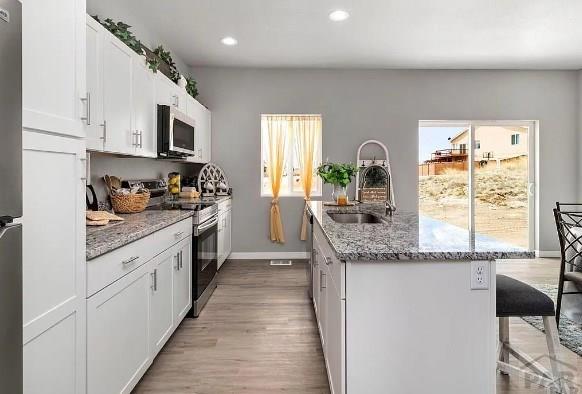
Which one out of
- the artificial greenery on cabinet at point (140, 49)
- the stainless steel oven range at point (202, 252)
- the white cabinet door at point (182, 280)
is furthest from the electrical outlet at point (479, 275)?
the artificial greenery on cabinet at point (140, 49)

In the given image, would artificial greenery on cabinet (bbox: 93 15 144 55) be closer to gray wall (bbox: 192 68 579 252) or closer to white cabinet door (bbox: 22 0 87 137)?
white cabinet door (bbox: 22 0 87 137)

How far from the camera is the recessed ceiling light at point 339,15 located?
149 inches

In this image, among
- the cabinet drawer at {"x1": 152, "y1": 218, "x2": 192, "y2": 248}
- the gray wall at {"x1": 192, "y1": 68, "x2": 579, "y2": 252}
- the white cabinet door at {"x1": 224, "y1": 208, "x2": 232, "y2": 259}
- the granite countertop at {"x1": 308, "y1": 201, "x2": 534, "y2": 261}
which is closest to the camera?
the granite countertop at {"x1": 308, "y1": 201, "x2": 534, "y2": 261}

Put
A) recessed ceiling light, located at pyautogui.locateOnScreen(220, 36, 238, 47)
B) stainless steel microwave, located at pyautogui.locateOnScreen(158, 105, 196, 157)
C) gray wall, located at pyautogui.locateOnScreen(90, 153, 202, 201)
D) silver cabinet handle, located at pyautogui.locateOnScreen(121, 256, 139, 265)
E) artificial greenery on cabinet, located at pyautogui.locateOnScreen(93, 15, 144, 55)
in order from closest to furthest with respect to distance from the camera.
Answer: silver cabinet handle, located at pyautogui.locateOnScreen(121, 256, 139, 265), artificial greenery on cabinet, located at pyautogui.locateOnScreen(93, 15, 144, 55), gray wall, located at pyautogui.locateOnScreen(90, 153, 202, 201), stainless steel microwave, located at pyautogui.locateOnScreen(158, 105, 196, 157), recessed ceiling light, located at pyautogui.locateOnScreen(220, 36, 238, 47)

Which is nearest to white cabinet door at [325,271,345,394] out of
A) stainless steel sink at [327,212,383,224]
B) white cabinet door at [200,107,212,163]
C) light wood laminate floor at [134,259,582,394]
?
light wood laminate floor at [134,259,582,394]

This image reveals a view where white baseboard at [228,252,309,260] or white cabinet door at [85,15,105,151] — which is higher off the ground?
white cabinet door at [85,15,105,151]

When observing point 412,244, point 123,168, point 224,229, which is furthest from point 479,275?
point 224,229

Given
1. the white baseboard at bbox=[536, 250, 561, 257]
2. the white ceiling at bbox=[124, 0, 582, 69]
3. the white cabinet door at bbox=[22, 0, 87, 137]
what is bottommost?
the white baseboard at bbox=[536, 250, 561, 257]

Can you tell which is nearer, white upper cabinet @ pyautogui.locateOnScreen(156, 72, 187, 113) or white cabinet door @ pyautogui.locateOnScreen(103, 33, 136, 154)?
white cabinet door @ pyautogui.locateOnScreen(103, 33, 136, 154)

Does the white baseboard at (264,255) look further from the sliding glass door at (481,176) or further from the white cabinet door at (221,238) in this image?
the sliding glass door at (481,176)

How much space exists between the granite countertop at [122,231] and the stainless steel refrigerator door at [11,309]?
0.48 metres

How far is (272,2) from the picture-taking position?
11.9 ft

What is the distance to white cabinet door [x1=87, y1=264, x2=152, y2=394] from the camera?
164 cm

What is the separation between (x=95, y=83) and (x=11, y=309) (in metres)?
1.65
